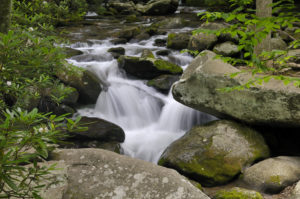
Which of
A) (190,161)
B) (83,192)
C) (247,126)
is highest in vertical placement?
(83,192)

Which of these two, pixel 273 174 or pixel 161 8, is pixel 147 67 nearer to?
pixel 273 174

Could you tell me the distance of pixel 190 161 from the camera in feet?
17.6

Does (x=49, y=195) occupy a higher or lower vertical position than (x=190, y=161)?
higher

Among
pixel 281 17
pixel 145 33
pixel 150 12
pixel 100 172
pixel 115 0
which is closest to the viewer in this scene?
pixel 281 17

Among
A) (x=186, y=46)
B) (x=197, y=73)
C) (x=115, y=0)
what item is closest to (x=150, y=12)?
(x=115, y=0)

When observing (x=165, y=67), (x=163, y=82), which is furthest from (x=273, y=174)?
(x=165, y=67)

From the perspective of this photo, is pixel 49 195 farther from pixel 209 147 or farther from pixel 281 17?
pixel 209 147

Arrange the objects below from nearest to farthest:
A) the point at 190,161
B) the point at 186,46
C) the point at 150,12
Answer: the point at 190,161 < the point at 186,46 < the point at 150,12

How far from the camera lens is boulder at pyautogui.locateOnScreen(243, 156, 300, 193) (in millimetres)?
4594

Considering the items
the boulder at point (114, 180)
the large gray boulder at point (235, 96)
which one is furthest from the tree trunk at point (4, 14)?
the large gray boulder at point (235, 96)

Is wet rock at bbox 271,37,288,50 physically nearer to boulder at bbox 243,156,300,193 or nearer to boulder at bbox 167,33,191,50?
boulder at bbox 167,33,191,50

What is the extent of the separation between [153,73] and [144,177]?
690cm

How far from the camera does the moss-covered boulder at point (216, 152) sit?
204 inches

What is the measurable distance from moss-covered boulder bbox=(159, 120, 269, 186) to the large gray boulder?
41cm
